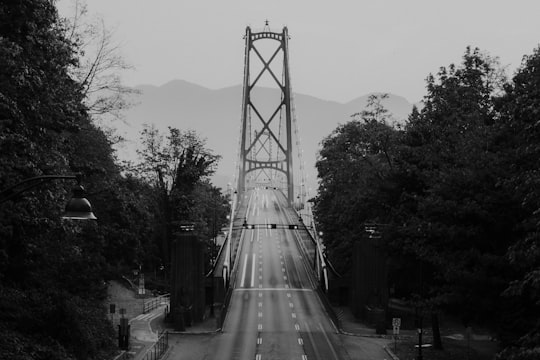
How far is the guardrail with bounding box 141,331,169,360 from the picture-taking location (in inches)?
1281

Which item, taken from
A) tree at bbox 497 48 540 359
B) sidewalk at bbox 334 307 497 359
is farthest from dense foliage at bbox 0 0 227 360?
sidewalk at bbox 334 307 497 359

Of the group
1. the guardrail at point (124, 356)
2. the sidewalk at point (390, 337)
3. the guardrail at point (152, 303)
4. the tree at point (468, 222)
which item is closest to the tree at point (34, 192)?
the guardrail at point (124, 356)

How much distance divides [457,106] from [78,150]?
23.4 m

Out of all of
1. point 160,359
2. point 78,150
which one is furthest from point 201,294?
point 78,150

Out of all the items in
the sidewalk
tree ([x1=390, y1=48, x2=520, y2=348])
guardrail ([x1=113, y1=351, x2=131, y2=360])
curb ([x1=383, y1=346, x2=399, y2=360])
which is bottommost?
curb ([x1=383, y1=346, x2=399, y2=360])

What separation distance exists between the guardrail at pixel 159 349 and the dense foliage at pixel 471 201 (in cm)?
1362

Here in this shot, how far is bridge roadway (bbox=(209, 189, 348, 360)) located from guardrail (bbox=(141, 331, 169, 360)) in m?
2.91

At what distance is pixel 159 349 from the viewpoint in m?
34.8

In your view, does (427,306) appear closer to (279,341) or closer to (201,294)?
(279,341)

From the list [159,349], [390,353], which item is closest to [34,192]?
[159,349]

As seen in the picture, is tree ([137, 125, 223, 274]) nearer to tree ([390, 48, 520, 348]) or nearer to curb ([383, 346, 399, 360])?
curb ([383, 346, 399, 360])

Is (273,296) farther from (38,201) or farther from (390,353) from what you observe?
(38,201)

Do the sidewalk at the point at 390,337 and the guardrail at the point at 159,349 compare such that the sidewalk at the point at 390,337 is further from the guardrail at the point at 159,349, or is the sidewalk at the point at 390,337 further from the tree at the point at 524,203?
the guardrail at the point at 159,349

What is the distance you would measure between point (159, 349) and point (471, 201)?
1823 centimetres
